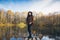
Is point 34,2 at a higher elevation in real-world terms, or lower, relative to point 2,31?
higher

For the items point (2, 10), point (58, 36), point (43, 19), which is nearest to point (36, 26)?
point (43, 19)

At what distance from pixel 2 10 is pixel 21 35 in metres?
0.29

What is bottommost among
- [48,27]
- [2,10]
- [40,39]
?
[40,39]

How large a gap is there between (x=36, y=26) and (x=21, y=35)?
0.16 metres

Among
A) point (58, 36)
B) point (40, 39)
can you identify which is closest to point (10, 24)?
point (40, 39)

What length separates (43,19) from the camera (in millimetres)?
1203

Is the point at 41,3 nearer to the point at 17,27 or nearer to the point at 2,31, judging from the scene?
the point at 17,27

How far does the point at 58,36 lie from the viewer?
117 centimetres

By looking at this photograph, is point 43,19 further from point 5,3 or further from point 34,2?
point 5,3

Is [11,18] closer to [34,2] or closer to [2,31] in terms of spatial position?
[2,31]

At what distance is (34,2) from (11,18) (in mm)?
260

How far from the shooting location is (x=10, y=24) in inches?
47.7

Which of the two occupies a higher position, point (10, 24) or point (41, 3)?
point (41, 3)

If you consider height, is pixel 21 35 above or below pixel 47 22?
below
